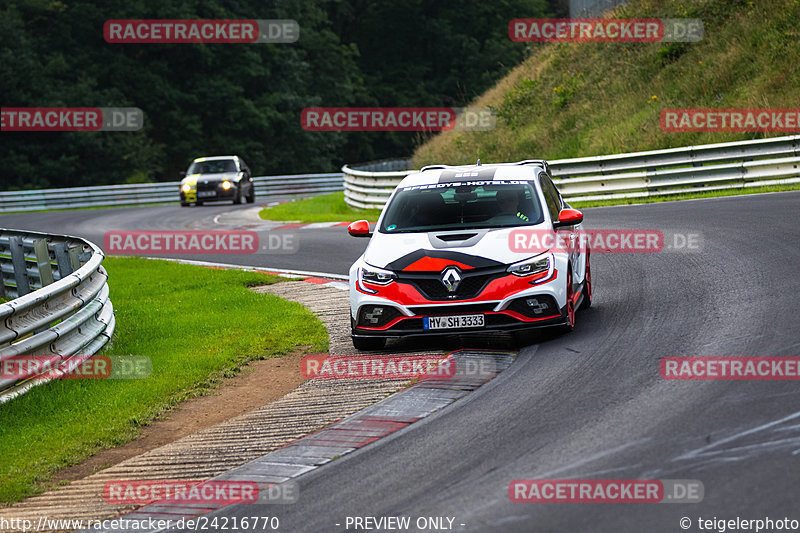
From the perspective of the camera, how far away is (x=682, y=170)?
873 inches

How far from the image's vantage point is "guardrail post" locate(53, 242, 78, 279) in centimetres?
1496

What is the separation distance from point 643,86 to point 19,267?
62.9ft

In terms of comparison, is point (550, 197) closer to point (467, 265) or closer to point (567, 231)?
point (567, 231)

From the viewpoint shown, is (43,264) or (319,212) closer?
(43,264)

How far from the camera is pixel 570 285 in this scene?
987 cm

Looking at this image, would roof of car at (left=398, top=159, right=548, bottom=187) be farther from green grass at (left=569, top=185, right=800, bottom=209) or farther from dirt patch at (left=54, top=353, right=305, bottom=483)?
green grass at (left=569, top=185, right=800, bottom=209)

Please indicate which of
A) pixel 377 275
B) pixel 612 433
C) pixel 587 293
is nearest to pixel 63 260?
pixel 377 275

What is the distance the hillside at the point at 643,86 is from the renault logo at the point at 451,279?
655 inches

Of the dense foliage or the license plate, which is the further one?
the dense foliage

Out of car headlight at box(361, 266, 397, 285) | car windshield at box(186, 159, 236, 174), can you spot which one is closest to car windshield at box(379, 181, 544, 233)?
car headlight at box(361, 266, 397, 285)

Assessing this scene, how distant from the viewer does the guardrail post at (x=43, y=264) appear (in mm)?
15055

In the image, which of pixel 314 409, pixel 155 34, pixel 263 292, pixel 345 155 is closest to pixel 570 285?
pixel 314 409

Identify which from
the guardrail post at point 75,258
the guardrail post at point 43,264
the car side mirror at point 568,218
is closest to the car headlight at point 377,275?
the car side mirror at point 568,218

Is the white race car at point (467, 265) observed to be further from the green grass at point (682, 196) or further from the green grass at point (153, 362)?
the green grass at point (682, 196)
